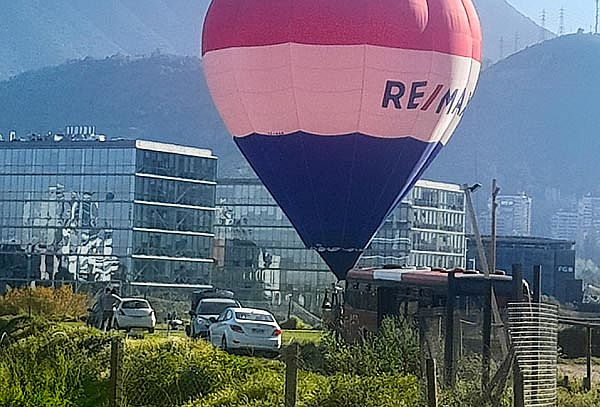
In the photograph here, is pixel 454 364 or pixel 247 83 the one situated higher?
pixel 247 83

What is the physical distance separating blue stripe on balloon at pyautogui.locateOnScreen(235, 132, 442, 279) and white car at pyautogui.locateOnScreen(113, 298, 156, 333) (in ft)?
27.3

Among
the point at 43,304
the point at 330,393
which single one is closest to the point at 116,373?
the point at 330,393

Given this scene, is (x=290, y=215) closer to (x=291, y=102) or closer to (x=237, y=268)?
(x=291, y=102)

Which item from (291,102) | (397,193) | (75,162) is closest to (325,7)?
(291,102)

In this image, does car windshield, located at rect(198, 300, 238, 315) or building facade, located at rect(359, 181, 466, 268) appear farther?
building facade, located at rect(359, 181, 466, 268)

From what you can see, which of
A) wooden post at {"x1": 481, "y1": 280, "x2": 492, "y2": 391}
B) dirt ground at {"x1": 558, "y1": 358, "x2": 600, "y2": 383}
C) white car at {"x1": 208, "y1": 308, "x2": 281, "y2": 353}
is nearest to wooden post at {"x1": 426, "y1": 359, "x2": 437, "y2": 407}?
wooden post at {"x1": 481, "y1": 280, "x2": 492, "y2": 391}

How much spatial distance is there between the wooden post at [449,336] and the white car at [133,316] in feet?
47.1

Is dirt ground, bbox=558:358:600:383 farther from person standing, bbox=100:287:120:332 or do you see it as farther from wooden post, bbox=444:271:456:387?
person standing, bbox=100:287:120:332

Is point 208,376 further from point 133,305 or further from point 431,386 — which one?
point 133,305

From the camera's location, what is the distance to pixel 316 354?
837 inches

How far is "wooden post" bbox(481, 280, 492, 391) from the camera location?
13.9 metres

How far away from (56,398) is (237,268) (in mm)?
65596

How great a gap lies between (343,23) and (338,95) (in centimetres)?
153

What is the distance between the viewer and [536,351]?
13008mm
